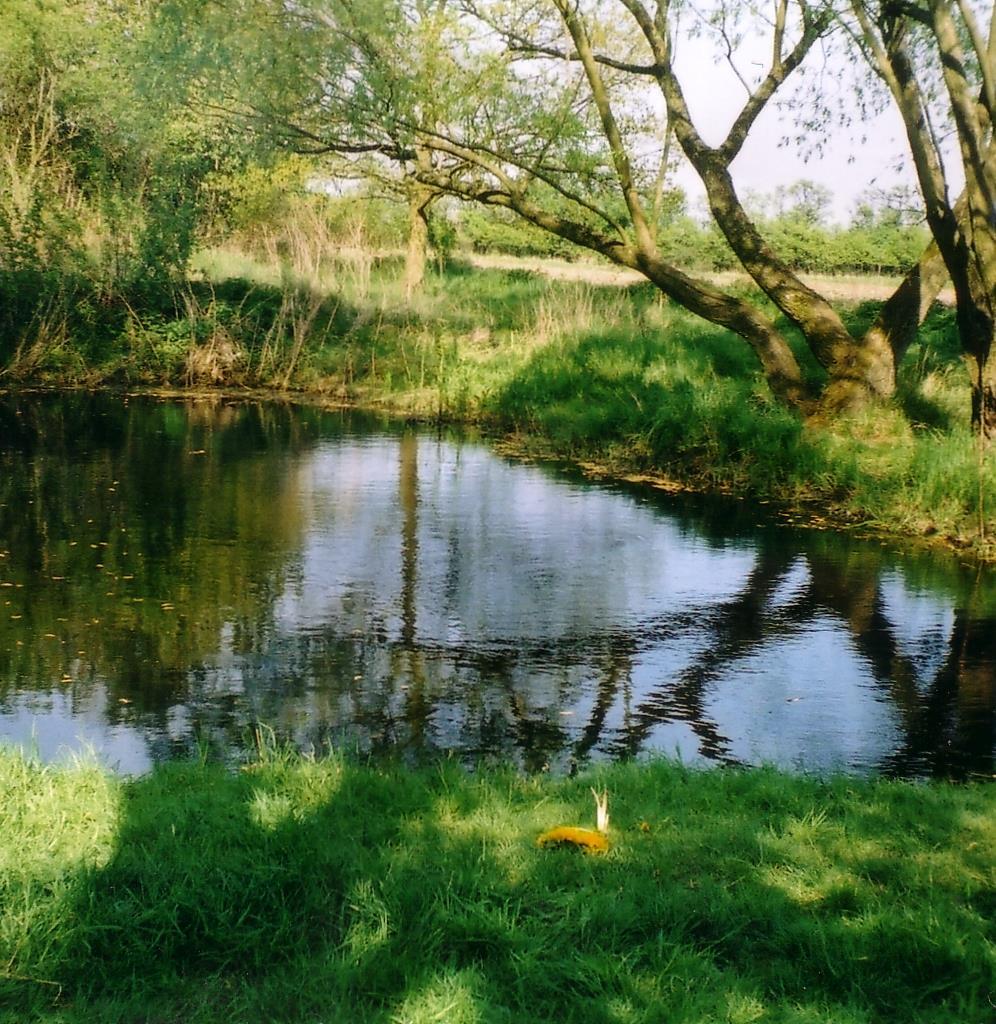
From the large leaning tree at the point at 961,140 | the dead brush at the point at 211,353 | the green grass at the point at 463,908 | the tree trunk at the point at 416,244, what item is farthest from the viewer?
the tree trunk at the point at 416,244

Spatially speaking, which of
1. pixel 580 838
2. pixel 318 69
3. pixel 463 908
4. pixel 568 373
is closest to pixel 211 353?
pixel 568 373

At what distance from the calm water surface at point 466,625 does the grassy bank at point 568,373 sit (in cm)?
100

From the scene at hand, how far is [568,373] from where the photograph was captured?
56.4ft

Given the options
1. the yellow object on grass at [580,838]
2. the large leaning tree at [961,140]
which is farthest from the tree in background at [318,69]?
the yellow object on grass at [580,838]

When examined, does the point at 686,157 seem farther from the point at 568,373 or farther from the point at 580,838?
the point at 580,838

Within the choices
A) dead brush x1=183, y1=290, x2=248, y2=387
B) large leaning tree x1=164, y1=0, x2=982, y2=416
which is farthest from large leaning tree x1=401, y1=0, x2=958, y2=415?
dead brush x1=183, y1=290, x2=248, y2=387

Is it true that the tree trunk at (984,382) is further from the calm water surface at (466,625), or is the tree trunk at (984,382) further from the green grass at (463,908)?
the green grass at (463,908)

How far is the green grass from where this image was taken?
10.2 ft

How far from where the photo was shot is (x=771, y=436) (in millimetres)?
13242

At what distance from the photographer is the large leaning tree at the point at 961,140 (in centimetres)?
Result: 1130

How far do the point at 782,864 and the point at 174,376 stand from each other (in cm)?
1885

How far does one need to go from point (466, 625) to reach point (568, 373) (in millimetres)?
9665

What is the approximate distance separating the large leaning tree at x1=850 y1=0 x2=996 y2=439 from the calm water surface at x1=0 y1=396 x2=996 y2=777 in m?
2.79

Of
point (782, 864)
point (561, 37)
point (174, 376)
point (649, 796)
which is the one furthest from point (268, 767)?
point (174, 376)
